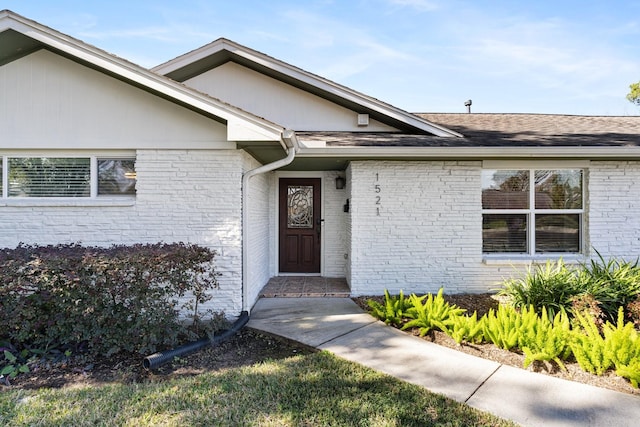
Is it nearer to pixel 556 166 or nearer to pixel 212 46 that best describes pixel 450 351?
pixel 556 166

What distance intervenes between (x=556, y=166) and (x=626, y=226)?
1674mm

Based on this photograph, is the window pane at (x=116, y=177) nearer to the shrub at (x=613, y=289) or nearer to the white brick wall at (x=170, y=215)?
the white brick wall at (x=170, y=215)

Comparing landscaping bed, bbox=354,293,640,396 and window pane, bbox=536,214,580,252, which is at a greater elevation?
window pane, bbox=536,214,580,252

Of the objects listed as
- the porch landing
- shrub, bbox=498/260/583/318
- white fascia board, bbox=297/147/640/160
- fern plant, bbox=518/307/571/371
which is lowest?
the porch landing

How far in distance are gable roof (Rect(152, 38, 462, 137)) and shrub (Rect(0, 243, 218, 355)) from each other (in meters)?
4.51

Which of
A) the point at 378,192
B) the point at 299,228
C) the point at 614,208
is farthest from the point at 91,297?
the point at 614,208

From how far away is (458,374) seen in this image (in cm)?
354

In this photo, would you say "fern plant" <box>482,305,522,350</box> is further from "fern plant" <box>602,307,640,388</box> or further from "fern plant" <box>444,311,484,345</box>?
"fern plant" <box>602,307,640,388</box>

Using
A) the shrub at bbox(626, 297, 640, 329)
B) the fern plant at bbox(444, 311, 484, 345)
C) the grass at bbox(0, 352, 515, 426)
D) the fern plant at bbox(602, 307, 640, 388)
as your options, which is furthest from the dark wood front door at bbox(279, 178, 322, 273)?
the fern plant at bbox(602, 307, 640, 388)

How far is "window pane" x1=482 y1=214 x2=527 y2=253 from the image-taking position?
669 cm

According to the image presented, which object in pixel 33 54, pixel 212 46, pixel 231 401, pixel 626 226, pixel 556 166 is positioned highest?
pixel 212 46

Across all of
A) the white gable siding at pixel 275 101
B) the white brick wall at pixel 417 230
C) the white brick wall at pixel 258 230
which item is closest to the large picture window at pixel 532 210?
the white brick wall at pixel 417 230

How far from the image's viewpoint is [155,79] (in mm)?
4539

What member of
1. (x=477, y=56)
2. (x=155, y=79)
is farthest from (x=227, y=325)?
(x=477, y=56)
